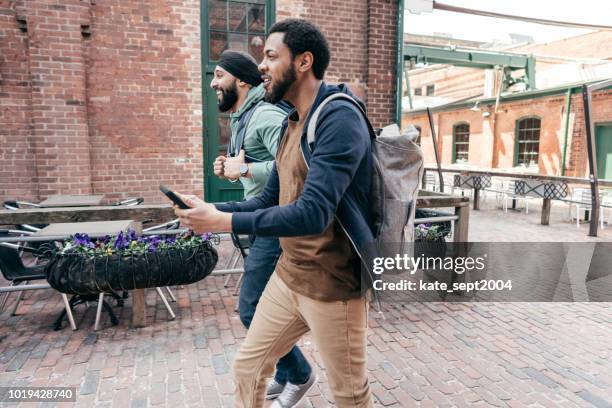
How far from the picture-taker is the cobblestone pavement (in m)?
3.04

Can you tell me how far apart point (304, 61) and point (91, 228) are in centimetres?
312

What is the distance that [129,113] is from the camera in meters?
7.06

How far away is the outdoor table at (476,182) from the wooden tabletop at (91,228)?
1101cm

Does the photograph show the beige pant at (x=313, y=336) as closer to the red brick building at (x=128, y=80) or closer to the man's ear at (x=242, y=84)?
the man's ear at (x=242, y=84)

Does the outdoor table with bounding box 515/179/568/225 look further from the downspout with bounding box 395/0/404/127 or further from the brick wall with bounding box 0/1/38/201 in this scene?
the brick wall with bounding box 0/1/38/201

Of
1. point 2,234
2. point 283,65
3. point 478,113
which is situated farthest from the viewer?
point 478,113

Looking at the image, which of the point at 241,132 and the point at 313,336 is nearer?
the point at 313,336

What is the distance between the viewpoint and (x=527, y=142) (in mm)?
18906

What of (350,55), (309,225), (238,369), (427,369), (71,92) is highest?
(350,55)

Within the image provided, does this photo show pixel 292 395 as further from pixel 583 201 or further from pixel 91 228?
pixel 583 201

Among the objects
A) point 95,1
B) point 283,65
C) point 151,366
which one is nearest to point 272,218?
A: point 283,65

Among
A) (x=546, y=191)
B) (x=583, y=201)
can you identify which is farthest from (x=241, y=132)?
(x=583, y=201)

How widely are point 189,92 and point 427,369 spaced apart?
5702 mm

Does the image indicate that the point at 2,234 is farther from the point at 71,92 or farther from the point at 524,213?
the point at 524,213
